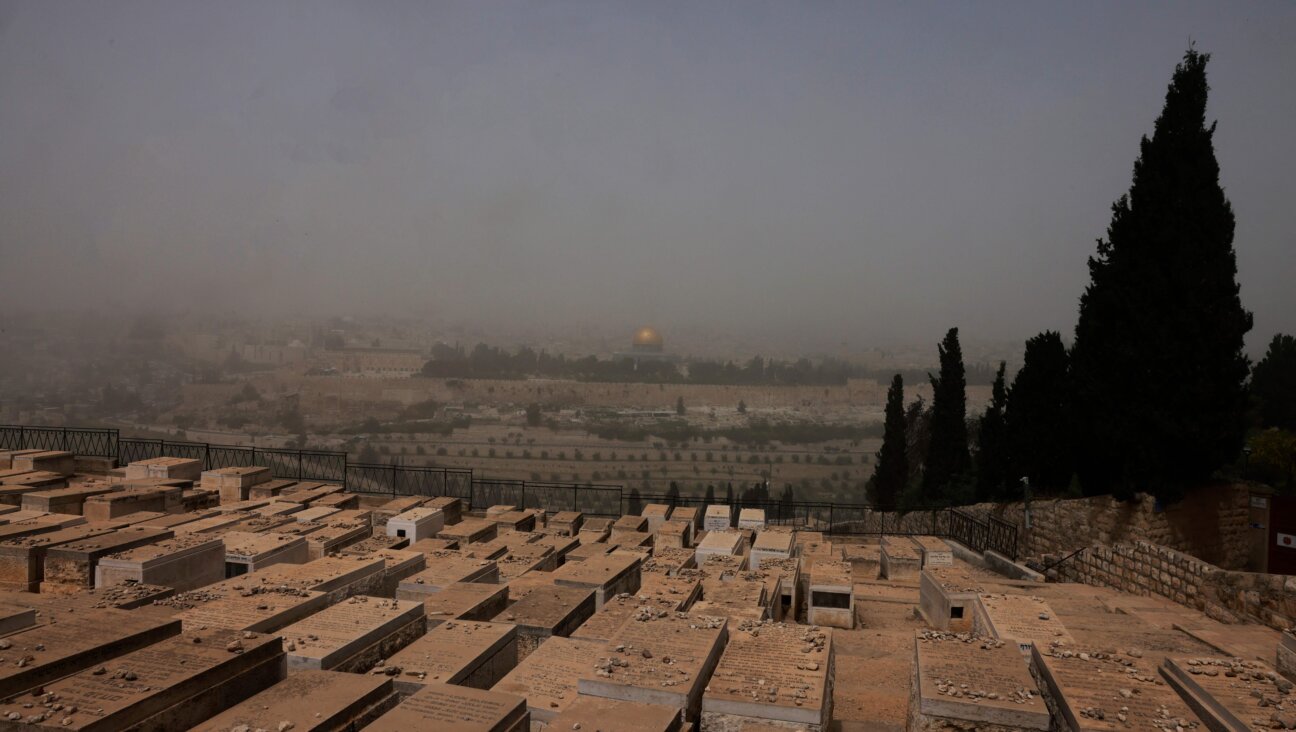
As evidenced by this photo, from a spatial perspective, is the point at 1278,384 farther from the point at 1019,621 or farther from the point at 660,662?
the point at 660,662

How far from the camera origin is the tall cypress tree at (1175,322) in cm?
1459

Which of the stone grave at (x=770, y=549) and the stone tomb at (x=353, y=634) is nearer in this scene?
the stone tomb at (x=353, y=634)

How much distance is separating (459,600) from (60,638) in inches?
129

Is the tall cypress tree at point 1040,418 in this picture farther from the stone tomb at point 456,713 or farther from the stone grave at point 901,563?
the stone tomb at point 456,713

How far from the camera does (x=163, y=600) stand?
7.27 metres

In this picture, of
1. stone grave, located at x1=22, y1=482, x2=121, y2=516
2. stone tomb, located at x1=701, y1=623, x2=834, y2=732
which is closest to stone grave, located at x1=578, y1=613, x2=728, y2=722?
stone tomb, located at x1=701, y1=623, x2=834, y2=732

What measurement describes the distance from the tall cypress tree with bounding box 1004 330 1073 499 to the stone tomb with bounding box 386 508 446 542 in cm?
1579

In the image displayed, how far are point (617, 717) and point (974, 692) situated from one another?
2.33 meters

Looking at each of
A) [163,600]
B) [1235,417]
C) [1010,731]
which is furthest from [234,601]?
[1235,417]

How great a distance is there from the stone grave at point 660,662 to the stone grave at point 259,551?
5.63 m

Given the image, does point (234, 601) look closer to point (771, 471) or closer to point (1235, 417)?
point (1235, 417)

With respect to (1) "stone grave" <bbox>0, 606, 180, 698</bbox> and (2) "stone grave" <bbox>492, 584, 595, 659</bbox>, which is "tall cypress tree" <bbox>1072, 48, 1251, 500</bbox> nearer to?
(2) "stone grave" <bbox>492, 584, 595, 659</bbox>

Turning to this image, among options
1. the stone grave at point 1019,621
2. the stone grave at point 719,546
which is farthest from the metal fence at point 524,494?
the stone grave at point 1019,621

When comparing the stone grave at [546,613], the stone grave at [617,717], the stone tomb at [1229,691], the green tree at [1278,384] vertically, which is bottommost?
the stone grave at [546,613]
